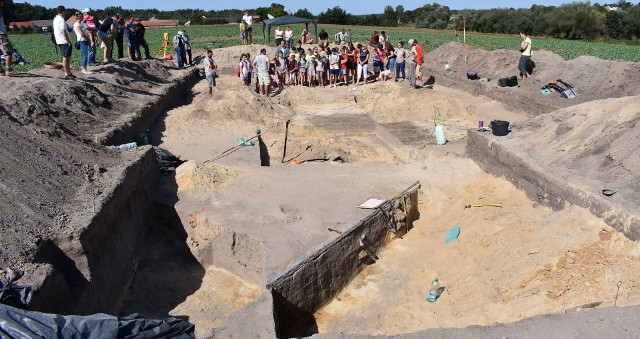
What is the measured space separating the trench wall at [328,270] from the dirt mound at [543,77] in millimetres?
6992

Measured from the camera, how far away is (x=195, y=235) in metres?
8.54

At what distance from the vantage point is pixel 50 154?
812 centimetres

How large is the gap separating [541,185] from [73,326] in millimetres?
6871

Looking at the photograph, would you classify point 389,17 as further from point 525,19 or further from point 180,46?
Answer: point 180,46

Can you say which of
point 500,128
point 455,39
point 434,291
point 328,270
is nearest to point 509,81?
point 500,128

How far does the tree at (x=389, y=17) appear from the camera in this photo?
Result: 6041cm

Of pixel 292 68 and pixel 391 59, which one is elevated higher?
pixel 391 59

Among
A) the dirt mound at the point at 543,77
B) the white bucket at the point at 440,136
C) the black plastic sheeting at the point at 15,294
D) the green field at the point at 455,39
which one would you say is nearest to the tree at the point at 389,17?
the green field at the point at 455,39

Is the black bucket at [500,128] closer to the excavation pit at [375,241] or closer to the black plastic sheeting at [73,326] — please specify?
the excavation pit at [375,241]

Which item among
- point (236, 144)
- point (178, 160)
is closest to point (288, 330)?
point (178, 160)

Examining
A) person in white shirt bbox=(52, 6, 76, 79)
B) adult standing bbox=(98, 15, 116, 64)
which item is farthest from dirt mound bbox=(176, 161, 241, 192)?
adult standing bbox=(98, 15, 116, 64)

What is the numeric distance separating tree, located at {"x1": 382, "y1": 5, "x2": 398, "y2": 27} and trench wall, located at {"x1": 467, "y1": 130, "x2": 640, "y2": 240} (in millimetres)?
51837

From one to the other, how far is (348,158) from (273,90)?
6121 millimetres

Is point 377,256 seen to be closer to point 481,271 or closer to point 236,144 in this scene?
point 481,271
